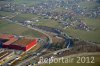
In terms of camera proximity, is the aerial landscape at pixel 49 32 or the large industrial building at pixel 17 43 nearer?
the aerial landscape at pixel 49 32

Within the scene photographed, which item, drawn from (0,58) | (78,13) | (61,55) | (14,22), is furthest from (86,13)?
(0,58)

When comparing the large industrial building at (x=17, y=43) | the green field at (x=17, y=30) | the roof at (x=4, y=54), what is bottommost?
the green field at (x=17, y=30)

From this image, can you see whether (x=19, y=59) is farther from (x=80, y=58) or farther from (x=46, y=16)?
(x=46, y=16)

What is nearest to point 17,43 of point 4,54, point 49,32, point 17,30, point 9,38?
point 9,38

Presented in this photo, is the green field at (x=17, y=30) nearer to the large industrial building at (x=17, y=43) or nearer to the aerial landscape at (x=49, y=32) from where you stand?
the aerial landscape at (x=49, y=32)

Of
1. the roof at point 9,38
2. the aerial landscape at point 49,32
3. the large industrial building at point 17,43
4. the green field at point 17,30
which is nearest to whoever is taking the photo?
the aerial landscape at point 49,32

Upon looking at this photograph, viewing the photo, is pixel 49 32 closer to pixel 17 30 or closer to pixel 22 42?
pixel 17 30

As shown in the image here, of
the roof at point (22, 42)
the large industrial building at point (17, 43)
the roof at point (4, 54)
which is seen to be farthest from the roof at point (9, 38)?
the roof at point (4, 54)

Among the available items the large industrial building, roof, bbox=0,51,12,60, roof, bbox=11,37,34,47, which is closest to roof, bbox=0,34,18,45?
the large industrial building

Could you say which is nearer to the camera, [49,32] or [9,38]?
[9,38]
